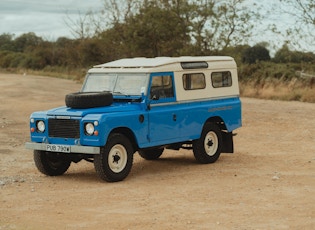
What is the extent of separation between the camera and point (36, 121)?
1117 centimetres

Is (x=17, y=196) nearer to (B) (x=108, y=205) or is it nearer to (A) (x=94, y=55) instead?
(B) (x=108, y=205)

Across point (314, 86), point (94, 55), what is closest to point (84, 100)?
point (314, 86)

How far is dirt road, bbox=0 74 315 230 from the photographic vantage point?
8.14 metres

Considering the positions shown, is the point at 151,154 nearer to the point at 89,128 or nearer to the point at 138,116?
the point at 138,116

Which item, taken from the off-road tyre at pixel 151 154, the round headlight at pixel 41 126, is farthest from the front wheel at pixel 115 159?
the off-road tyre at pixel 151 154

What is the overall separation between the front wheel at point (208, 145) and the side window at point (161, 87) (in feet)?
4.03

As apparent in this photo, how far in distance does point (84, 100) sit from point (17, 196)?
6.43 feet

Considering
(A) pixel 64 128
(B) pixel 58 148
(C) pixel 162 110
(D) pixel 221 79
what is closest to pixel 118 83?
(C) pixel 162 110

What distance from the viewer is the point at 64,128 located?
35.3 ft

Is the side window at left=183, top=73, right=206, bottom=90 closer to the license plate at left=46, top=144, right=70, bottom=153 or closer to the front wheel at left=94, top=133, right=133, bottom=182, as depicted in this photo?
the front wheel at left=94, top=133, right=133, bottom=182

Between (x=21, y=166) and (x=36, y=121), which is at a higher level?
(x=36, y=121)

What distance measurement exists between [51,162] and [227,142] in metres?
3.61

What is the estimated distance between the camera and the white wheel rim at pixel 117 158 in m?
10.7

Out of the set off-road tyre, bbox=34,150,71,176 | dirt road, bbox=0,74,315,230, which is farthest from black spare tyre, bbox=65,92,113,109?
dirt road, bbox=0,74,315,230
